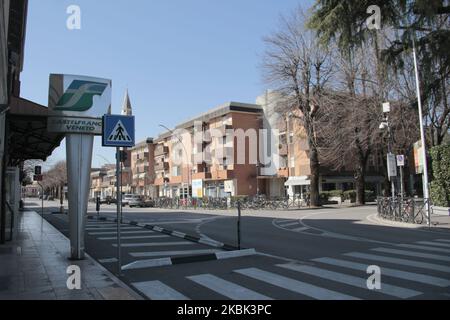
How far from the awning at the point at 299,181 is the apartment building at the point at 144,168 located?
41643mm

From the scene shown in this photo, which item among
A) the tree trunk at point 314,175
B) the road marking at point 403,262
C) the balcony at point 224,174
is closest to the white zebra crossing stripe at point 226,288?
the road marking at point 403,262

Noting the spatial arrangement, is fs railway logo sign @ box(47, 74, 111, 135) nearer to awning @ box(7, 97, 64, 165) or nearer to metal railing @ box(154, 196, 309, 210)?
awning @ box(7, 97, 64, 165)

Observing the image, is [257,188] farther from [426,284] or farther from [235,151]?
[426,284]

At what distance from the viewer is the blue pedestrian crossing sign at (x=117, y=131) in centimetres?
853

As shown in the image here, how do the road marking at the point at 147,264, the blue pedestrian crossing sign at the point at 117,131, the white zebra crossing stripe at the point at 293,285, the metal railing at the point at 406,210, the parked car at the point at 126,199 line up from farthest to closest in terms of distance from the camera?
the parked car at the point at 126,199 < the metal railing at the point at 406,210 < the road marking at the point at 147,264 < the blue pedestrian crossing sign at the point at 117,131 < the white zebra crossing stripe at the point at 293,285

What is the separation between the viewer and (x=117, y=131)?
8641 mm

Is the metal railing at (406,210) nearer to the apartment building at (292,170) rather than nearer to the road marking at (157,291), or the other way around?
the road marking at (157,291)

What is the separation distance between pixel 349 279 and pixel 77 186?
6.49m

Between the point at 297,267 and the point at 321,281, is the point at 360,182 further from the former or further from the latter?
the point at 321,281

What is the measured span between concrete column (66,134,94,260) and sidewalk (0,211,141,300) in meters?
0.45

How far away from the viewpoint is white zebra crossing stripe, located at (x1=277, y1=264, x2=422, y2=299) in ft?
21.8

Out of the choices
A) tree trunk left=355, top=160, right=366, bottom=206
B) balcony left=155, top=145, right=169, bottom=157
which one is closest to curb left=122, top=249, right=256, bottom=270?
tree trunk left=355, top=160, right=366, bottom=206

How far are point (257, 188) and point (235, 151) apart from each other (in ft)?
19.2

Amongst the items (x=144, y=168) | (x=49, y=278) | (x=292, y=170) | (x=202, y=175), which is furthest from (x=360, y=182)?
(x=144, y=168)
